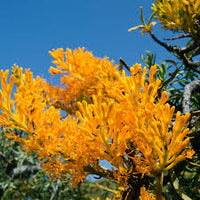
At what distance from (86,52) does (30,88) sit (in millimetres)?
330

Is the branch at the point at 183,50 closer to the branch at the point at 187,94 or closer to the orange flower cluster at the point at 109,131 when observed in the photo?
the branch at the point at 187,94

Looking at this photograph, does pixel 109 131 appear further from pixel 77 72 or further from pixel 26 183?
pixel 26 183

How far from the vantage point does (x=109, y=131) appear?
0.53 metres

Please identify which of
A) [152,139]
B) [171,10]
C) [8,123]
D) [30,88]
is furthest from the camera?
[171,10]

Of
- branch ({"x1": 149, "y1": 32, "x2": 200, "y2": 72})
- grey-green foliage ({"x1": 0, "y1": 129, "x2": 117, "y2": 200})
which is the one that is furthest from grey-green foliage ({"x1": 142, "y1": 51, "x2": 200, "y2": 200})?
grey-green foliage ({"x1": 0, "y1": 129, "x2": 117, "y2": 200})

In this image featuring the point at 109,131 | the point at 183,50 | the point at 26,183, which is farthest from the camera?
the point at 26,183

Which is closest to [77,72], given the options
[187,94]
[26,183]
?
[187,94]

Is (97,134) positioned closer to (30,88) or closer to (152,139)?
(152,139)

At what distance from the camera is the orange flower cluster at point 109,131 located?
50 centimetres

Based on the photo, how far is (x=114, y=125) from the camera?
0.52 m

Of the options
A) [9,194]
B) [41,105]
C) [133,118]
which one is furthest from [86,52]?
[9,194]

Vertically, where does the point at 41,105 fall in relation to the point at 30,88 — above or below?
below

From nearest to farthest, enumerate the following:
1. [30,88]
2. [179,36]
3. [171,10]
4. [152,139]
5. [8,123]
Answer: [152,139] → [8,123] → [30,88] → [171,10] → [179,36]

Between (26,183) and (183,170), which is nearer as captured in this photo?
(183,170)
